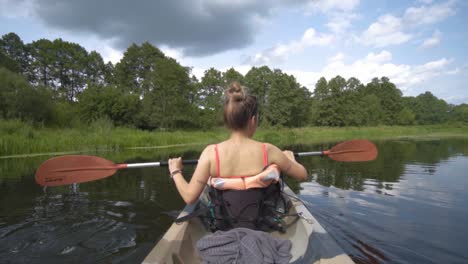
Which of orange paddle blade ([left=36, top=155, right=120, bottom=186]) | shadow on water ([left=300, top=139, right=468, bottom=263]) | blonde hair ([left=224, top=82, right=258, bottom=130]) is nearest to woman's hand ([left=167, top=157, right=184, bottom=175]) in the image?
blonde hair ([left=224, top=82, right=258, bottom=130])

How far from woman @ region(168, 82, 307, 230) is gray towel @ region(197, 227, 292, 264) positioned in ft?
1.42

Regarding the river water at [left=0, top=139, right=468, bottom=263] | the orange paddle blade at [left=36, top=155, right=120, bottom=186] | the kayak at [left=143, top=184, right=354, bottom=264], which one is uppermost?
the orange paddle blade at [left=36, top=155, right=120, bottom=186]

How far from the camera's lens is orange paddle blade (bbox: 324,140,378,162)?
171 inches

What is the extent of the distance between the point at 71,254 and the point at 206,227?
1.62 metres

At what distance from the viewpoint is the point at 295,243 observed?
2641 mm

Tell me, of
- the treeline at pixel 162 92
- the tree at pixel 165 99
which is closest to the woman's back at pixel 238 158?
the treeline at pixel 162 92

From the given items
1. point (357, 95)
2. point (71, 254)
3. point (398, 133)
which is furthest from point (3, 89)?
point (357, 95)

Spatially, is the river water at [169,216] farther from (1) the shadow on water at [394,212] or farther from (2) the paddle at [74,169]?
(2) the paddle at [74,169]

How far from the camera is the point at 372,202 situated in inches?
211

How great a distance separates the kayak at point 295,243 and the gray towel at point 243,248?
7.3 inches

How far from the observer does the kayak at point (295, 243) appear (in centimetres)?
194

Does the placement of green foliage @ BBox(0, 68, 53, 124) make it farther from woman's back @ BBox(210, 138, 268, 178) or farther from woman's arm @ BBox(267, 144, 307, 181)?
woman's arm @ BBox(267, 144, 307, 181)

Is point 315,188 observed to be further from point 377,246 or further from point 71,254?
point 71,254

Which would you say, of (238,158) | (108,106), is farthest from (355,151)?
(108,106)
